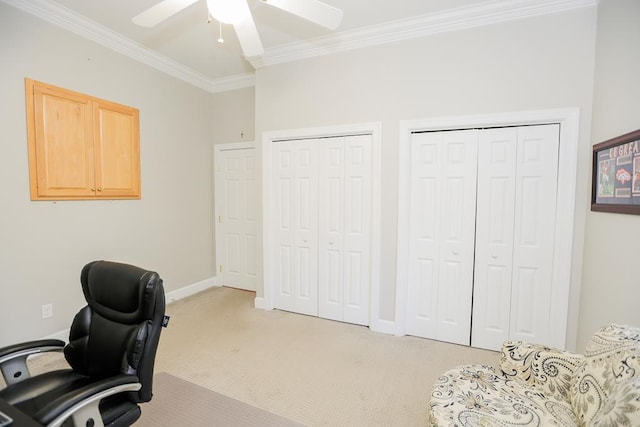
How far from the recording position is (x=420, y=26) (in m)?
2.78

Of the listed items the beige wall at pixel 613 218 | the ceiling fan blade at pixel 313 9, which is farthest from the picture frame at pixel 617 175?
the ceiling fan blade at pixel 313 9

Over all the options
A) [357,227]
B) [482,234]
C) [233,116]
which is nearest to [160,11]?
[357,227]

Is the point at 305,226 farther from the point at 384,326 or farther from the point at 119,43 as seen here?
the point at 119,43

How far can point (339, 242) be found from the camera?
330 cm

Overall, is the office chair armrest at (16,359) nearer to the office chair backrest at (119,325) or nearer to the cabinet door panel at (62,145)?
the office chair backrest at (119,325)

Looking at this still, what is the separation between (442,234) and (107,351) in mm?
2658

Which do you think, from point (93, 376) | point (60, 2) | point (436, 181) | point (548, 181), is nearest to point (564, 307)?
point (548, 181)

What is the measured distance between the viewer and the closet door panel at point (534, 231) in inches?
99.9

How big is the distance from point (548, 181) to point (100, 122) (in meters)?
4.18

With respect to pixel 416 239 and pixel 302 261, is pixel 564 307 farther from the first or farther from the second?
pixel 302 261

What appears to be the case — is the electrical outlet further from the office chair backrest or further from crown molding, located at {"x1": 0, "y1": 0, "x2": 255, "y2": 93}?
crown molding, located at {"x1": 0, "y1": 0, "x2": 255, "y2": 93}

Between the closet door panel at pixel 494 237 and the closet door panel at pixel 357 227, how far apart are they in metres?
1.02

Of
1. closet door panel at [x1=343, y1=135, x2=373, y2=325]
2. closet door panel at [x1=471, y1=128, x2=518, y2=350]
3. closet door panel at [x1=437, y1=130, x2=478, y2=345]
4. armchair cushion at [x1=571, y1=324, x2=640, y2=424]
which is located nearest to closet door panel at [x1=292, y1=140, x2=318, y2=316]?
closet door panel at [x1=343, y1=135, x2=373, y2=325]

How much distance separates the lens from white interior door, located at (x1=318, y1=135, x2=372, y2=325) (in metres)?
3.16
